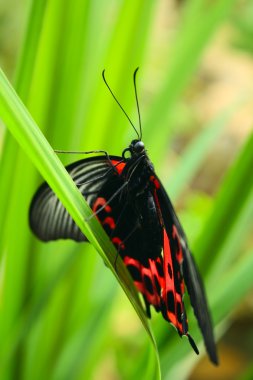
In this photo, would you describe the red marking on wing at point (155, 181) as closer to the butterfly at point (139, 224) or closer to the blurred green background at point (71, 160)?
the butterfly at point (139, 224)

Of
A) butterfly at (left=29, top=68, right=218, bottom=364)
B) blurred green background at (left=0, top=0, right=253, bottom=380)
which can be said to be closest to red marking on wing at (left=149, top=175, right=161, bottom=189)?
butterfly at (left=29, top=68, right=218, bottom=364)

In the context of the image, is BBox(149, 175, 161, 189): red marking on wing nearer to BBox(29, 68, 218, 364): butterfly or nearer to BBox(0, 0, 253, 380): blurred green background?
BBox(29, 68, 218, 364): butterfly

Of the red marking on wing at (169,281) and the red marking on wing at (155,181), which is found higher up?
the red marking on wing at (155,181)

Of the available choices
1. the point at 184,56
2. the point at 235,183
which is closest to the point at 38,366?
the point at 235,183

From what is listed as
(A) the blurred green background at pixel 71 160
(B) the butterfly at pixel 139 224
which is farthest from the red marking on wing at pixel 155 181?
(A) the blurred green background at pixel 71 160

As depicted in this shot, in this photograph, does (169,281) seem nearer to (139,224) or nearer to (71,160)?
(139,224)

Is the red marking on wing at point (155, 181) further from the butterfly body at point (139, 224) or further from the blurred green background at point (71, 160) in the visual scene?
the blurred green background at point (71, 160)

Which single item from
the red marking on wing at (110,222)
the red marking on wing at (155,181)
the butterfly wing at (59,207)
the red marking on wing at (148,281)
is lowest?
the red marking on wing at (148,281)
